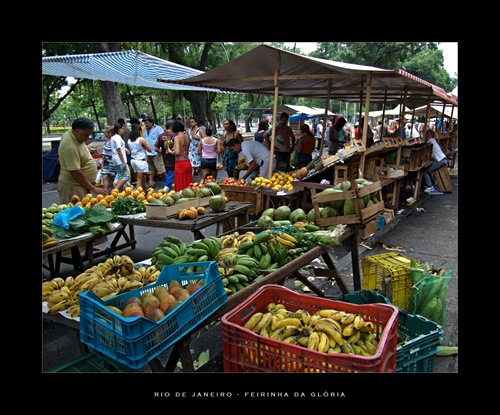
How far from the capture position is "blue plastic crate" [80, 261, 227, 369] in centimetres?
230

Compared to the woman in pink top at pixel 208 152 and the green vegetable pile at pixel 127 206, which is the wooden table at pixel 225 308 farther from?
the woman in pink top at pixel 208 152

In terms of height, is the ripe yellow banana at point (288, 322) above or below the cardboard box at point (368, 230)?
above

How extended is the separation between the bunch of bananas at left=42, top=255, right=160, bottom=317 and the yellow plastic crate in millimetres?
2339

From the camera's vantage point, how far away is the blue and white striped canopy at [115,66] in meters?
11.1

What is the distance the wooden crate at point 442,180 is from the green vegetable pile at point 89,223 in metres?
10.4

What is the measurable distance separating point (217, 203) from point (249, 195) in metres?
1.72

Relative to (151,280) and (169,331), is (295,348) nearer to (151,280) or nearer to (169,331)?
(169,331)

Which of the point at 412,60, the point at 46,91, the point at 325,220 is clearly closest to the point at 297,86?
the point at 325,220

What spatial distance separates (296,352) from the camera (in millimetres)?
2461

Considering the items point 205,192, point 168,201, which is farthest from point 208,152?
point 168,201

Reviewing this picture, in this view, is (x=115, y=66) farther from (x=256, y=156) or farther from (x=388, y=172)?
(x=388, y=172)

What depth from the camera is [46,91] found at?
22922mm

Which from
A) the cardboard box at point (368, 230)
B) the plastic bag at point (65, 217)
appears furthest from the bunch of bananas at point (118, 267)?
the cardboard box at point (368, 230)

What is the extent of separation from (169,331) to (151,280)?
112 cm
